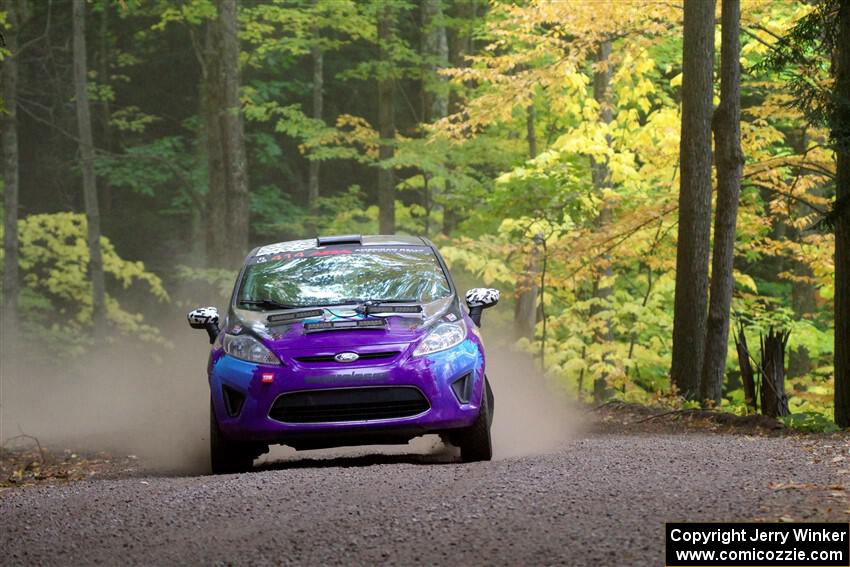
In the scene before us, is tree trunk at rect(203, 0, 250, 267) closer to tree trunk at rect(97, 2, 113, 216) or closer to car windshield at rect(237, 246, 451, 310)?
tree trunk at rect(97, 2, 113, 216)

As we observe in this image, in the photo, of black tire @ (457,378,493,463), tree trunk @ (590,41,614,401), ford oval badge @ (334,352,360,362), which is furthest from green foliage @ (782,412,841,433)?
tree trunk @ (590,41,614,401)

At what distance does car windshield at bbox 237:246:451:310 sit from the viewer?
31.8ft

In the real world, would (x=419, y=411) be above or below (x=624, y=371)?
above

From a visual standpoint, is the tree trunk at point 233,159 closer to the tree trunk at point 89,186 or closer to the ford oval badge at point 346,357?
the tree trunk at point 89,186

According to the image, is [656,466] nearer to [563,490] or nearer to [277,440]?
[563,490]

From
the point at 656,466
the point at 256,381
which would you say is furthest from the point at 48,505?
the point at 656,466

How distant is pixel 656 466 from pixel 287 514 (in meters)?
3.01

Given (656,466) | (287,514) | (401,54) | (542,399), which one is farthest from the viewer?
(401,54)

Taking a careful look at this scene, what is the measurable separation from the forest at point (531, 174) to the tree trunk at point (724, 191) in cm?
3

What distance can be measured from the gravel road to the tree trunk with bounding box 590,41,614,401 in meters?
14.4

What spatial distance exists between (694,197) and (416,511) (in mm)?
10918

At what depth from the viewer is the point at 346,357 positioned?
8.55m

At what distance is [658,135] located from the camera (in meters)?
23.0

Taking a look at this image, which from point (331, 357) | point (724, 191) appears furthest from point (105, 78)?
point (331, 357)
